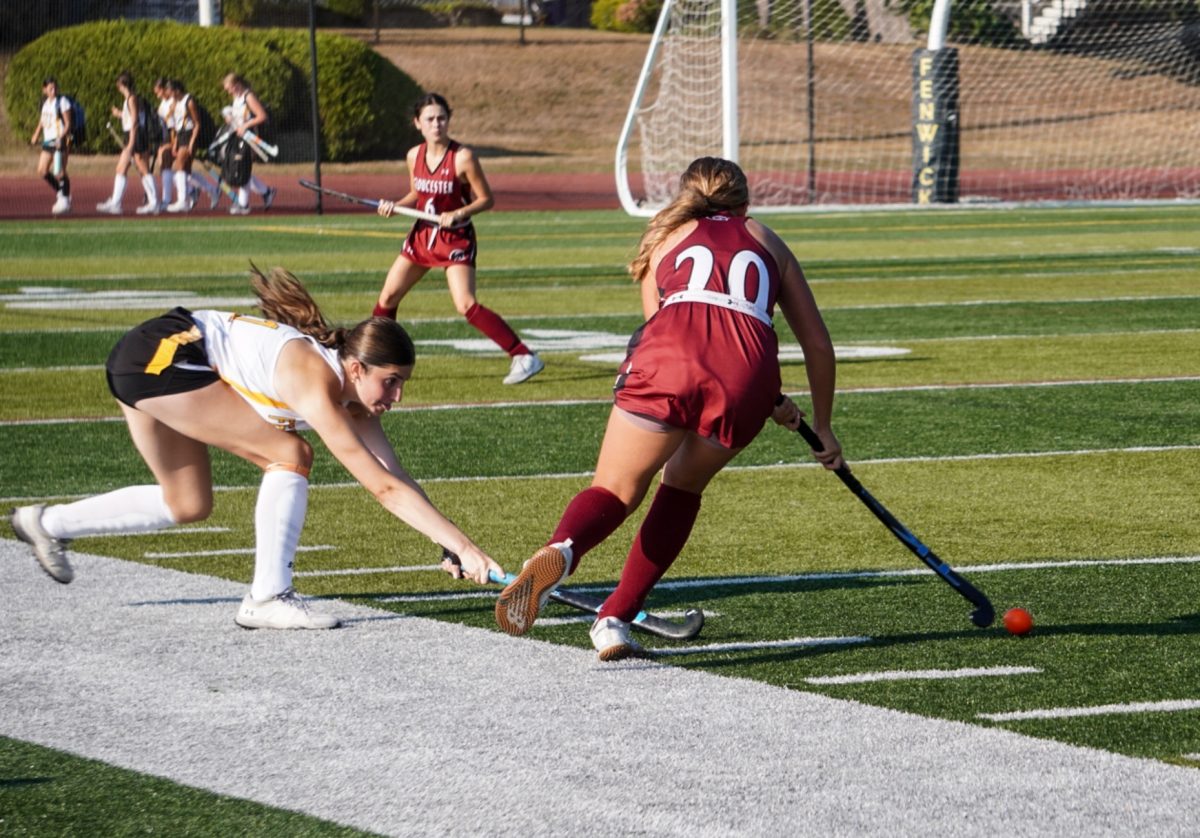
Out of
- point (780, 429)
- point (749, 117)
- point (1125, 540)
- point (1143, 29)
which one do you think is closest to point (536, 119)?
point (749, 117)

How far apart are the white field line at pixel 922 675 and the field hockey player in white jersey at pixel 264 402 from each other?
1.19 m

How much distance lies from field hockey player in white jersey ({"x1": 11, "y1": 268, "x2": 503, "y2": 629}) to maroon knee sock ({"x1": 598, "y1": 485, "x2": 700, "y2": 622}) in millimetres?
514

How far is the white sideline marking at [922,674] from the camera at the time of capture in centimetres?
A: 547

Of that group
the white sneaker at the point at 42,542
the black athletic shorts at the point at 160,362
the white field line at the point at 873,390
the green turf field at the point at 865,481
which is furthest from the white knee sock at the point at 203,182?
the black athletic shorts at the point at 160,362

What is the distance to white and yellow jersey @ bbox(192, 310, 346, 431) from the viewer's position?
19.6ft

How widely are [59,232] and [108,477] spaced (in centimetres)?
1998

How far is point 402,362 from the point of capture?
5.75 metres

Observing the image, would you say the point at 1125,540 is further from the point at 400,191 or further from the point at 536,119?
the point at 536,119

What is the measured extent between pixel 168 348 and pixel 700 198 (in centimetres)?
168

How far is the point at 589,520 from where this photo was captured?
5.61 metres

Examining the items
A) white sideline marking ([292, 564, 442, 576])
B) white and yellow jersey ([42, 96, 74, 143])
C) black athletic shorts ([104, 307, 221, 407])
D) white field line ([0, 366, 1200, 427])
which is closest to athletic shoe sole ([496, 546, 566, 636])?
black athletic shorts ([104, 307, 221, 407])

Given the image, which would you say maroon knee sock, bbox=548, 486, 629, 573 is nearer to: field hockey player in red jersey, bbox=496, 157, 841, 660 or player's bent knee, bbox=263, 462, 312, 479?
field hockey player in red jersey, bbox=496, 157, 841, 660

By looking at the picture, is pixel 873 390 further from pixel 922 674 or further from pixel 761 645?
pixel 922 674

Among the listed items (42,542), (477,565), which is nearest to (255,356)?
(42,542)
